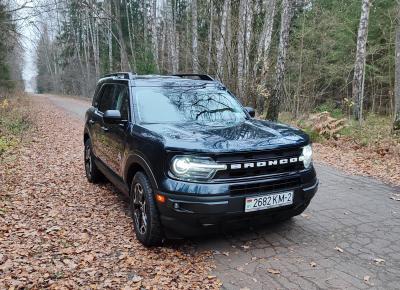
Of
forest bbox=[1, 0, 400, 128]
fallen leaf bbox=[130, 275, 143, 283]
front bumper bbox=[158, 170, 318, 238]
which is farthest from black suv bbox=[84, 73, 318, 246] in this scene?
forest bbox=[1, 0, 400, 128]

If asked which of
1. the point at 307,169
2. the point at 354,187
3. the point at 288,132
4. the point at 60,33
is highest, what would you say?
the point at 60,33

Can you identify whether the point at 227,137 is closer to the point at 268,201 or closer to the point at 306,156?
the point at 268,201

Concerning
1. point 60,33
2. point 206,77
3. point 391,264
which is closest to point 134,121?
point 206,77

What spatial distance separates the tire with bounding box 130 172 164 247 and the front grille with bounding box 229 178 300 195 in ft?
3.02

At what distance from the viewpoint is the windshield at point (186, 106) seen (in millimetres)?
4859

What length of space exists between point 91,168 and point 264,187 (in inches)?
164

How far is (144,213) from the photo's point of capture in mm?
4320

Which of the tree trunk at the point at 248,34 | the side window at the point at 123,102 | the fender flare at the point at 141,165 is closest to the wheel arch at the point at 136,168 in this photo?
the fender flare at the point at 141,165

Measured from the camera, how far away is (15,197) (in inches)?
250

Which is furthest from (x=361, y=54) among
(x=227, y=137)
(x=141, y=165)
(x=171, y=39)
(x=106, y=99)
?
(x=171, y=39)

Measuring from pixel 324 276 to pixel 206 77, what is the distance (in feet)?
11.6

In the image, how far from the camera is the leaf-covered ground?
3707mm

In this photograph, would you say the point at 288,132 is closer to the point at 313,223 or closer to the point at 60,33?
the point at 313,223

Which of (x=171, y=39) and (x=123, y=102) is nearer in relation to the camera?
(x=123, y=102)
